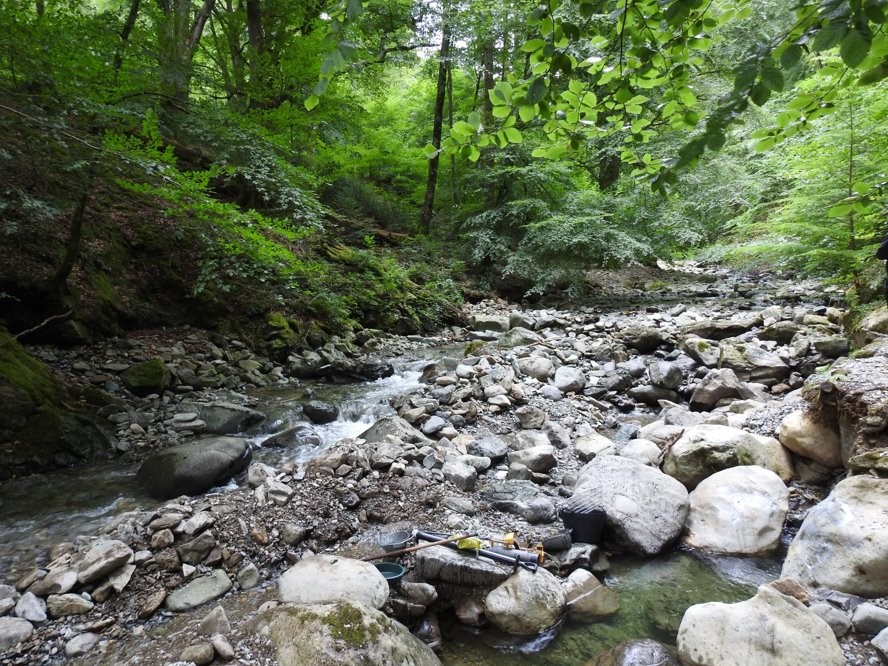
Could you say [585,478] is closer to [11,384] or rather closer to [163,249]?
[11,384]

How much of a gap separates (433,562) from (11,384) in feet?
13.6

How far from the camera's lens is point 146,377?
5949 mm

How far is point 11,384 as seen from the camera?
4.20 meters

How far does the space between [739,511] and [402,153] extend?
1471cm

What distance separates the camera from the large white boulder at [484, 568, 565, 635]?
8.66 ft

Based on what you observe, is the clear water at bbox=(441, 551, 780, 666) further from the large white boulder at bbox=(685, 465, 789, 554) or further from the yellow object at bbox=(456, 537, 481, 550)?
the yellow object at bbox=(456, 537, 481, 550)

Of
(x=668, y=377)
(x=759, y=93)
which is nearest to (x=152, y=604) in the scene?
(x=759, y=93)

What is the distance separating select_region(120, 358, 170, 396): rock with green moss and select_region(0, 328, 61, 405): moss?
0.96m

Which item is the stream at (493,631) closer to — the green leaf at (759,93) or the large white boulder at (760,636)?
the large white boulder at (760,636)

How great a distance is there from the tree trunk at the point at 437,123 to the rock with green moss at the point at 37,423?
11.2 m

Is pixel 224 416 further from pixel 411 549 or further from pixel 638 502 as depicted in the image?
pixel 638 502

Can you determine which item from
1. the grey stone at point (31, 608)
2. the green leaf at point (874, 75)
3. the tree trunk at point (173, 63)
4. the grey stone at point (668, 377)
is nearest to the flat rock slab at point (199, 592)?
the grey stone at point (31, 608)

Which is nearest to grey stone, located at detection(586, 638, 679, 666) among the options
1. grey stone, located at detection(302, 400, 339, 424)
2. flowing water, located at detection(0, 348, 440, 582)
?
flowing water, located at detection(0, 348, 440, 582)

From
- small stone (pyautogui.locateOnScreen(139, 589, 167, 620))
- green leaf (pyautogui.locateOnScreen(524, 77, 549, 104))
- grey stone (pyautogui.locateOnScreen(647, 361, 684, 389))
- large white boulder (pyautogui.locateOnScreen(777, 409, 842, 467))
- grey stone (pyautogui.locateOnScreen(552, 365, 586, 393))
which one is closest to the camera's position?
green leaf (pyautogui.locateOnScreen(524, 77, 549, 104))
